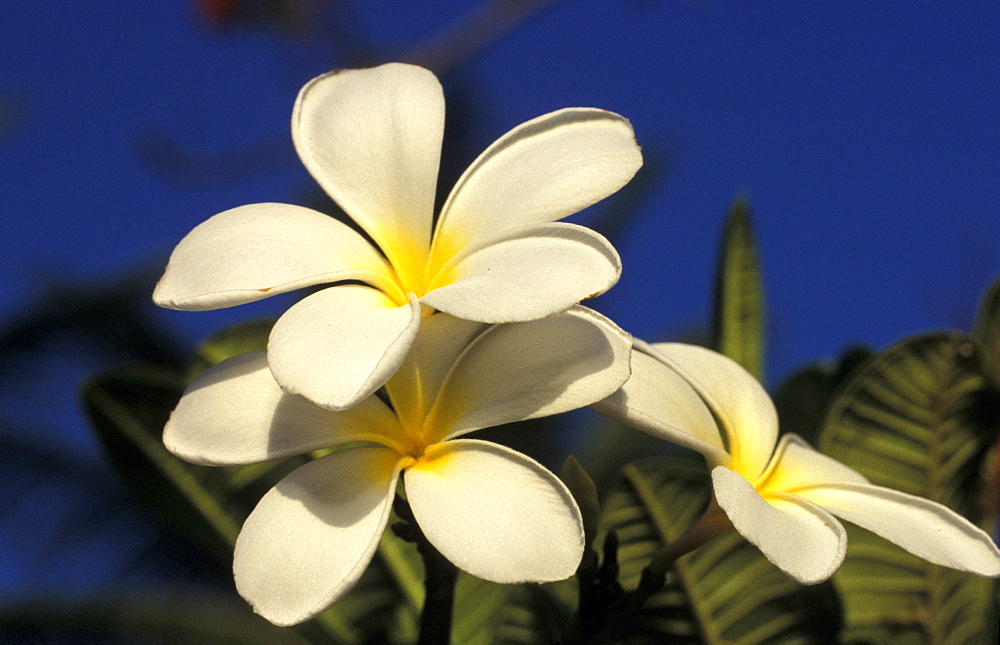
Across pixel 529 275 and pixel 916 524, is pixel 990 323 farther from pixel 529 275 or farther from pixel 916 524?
pixel 529 275

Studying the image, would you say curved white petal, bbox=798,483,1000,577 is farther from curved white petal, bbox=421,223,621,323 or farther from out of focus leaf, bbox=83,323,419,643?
out of focus leaf, bbox=83,323,419,643

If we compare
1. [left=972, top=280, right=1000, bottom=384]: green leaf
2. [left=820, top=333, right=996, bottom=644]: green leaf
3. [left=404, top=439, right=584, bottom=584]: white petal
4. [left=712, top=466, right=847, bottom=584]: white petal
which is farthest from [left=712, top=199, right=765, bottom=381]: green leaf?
[left=404, top=439, right=584, bottom=584]: white petal

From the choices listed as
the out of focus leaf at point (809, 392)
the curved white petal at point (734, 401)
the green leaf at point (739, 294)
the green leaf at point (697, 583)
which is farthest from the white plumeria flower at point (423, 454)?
the out of focus leaf at point (809, 392)

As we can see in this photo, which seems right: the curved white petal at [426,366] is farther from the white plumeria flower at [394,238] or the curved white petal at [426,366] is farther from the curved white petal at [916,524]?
the curved white petal at [916,524]

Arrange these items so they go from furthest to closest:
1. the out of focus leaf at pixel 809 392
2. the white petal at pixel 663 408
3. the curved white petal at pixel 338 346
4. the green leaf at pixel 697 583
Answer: the out of focus leaf at pixel 809 392
the green leaf at pixel 697 583
the white petal at pixel 663 408
the curved white petal at pixel 338 346

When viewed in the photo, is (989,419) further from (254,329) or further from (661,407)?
(254,329)

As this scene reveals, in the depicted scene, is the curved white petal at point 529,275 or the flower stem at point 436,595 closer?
the curved white petal at point 529,275

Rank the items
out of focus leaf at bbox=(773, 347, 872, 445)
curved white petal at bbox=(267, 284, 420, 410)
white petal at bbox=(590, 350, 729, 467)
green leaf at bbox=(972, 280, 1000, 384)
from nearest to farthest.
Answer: curved white petal at bbox=(267, 284, 420, 410) → white petal at bbox=(590, 350, 729, 467) → green leaf at bbox=(972, 280, 1000, 384) → out of focus leaf at bbox=(773, 347, 872, 445)
